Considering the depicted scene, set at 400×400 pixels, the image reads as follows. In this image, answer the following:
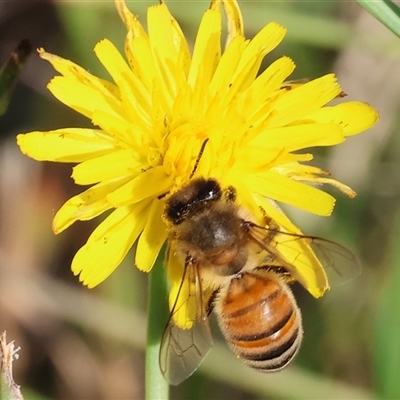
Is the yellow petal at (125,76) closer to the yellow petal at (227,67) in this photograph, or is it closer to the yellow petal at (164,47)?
the yellow petal at (164,47)

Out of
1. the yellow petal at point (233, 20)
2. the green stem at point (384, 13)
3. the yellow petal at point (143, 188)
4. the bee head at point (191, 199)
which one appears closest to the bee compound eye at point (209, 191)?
the bee head at point (191, 199)

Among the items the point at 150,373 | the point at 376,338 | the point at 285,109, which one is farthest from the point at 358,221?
the point at 150,373

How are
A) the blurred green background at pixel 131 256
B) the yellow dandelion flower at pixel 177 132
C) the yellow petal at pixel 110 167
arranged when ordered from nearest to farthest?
the yellow petal at pixel 110 167 < the yellow dandelion flower at pixel 177 132 < the blurred green background at pixel 131 256

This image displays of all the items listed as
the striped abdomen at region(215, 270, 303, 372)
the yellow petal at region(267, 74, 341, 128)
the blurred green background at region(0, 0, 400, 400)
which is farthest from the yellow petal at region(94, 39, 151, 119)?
the blurred green background at region(0, 0, 400, 400)

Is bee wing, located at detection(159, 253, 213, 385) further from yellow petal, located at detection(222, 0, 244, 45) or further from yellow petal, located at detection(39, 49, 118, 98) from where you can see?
yellow petal, located at detection(222, 0, 244, 45)

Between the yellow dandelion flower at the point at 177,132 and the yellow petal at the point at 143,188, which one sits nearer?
the yellow petal at the point at 143,188

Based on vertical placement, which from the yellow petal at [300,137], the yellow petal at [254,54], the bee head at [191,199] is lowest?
the bee head at [191,199]

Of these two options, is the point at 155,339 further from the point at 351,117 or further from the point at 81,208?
the point at 351,117
